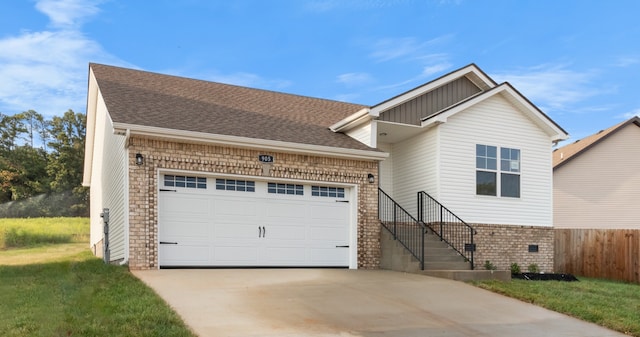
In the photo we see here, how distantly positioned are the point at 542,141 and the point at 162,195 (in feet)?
38.3

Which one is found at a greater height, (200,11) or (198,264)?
(200,11)

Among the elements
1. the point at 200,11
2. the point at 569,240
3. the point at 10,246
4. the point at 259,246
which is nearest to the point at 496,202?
the point at 569,240

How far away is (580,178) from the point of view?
24.2m


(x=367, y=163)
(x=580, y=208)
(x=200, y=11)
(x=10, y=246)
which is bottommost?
(x=10, y=246)

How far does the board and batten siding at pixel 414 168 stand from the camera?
1619cm

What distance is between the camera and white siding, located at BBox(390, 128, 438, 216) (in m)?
16.2

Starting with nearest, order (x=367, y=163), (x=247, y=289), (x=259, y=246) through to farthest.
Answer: (x=247, y=289) → (x=259, y=246) → (x=367, y=163)

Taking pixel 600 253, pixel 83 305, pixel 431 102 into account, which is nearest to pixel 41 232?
pixel 431 102

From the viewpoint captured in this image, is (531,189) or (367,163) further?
(531,189)

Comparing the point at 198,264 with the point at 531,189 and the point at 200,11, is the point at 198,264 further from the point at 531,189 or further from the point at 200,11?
the point at 531,189

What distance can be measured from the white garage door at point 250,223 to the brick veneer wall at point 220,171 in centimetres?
31

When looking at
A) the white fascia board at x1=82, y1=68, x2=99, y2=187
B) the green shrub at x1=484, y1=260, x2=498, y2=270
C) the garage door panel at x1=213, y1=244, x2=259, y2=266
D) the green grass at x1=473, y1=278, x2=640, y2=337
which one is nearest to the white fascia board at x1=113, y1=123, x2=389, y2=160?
the garage door panel at x1=213, y1=244, x2=259, y2=266

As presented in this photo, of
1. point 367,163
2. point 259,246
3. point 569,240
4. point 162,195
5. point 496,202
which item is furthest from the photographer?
point 569,240

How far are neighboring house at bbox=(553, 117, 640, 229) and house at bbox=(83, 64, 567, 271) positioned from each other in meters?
7.15
